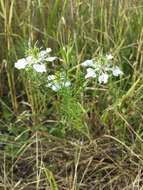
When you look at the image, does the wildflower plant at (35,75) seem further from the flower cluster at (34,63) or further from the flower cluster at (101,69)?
the flower cluster at (101,69)

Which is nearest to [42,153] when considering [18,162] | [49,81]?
[18,162]

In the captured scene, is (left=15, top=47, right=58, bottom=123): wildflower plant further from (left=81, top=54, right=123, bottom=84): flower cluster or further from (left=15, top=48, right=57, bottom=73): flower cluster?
(left=81, top=54, right=123, bottom=84): flower cluster

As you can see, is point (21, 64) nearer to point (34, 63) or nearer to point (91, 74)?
point (34, 63)

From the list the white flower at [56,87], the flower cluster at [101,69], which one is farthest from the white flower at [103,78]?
the white flower at [56,87]

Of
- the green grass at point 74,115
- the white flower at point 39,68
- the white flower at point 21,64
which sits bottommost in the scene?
the green grass at point 74,115

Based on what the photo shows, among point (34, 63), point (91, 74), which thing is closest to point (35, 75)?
point (34, 63)

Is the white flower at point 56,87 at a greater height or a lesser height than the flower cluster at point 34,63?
lesser

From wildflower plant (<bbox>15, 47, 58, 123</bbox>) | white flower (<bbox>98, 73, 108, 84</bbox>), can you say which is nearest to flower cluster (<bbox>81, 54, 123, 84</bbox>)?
white flower (<bbox>98, 73, 108, 84</bbox>)

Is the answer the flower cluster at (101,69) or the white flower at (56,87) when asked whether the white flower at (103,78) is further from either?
the white flower at (56,87)

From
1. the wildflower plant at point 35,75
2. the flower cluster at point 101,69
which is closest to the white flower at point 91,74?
the flower cluster at point 101,69
